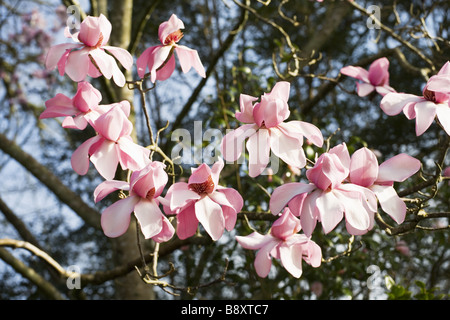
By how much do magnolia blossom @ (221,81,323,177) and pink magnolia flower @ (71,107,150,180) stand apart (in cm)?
14

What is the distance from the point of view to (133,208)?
0.79m

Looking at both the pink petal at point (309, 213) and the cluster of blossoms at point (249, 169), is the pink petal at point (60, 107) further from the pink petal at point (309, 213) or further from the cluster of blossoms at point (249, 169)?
the pink petal at point (309, 213)

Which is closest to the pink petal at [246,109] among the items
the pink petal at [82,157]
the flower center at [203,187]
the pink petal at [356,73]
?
the flower center at [203,187]

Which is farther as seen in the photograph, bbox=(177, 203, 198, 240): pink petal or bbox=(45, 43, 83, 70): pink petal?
bbox=(45, 43, 83, 70): pink petal

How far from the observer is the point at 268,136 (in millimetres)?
831

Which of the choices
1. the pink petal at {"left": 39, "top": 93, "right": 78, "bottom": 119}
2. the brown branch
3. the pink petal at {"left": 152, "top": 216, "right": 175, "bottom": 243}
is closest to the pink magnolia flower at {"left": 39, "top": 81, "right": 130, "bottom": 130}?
the pink petal at {"left": 39, "top": 93, "right": 78, "bottom": 119}

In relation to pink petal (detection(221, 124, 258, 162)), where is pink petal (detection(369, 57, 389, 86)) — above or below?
below

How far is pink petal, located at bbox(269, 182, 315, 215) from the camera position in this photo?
2.58ft

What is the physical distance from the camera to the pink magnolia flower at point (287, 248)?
35.4 inches

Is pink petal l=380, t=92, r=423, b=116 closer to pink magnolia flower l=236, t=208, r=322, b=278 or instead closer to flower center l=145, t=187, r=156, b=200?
pink magnolia flower l=236, t=208, r=322, b=278

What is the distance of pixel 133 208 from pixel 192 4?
3064 millimetres

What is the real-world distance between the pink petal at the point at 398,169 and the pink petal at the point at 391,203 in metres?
Answer: 0.02

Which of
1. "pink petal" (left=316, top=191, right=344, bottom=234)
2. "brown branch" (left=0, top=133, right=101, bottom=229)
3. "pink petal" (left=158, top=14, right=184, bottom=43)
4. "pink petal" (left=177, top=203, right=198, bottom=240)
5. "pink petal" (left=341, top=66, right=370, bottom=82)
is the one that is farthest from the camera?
"brown branch" (left=0, top=133, right=101, bottom=229)
